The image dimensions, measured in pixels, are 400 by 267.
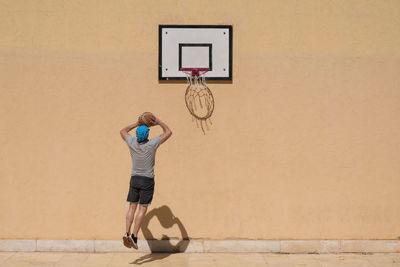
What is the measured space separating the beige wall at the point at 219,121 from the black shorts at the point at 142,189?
72cm

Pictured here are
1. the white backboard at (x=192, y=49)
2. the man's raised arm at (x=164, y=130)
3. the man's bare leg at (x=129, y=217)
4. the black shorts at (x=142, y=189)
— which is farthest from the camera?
the white backboard at (x=192, y=49)

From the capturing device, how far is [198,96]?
7797 millimetres

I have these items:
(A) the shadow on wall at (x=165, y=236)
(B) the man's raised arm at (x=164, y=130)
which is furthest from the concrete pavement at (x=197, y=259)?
(B) the man's raised arm at (x=164, y=130)

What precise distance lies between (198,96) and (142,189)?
1641mm

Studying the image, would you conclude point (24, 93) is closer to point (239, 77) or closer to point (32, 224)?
point (32, 224)

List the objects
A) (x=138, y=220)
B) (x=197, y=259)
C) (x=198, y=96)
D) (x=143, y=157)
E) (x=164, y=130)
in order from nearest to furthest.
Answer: (x=138, y=220)
(x=143, y=157)
(x=164, y=130)
(x=197, y=259)
(x=198, y=96)

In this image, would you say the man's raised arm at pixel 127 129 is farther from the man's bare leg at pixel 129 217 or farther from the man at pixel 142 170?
the man's bare leg at pixel 129 217

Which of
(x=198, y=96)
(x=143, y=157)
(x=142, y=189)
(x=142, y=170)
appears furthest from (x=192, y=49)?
(x=142, y=189)

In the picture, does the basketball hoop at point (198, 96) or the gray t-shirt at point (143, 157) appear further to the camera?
the basketball hoop at point (198, 96)

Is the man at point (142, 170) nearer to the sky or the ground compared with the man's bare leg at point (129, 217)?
nearer to the sky

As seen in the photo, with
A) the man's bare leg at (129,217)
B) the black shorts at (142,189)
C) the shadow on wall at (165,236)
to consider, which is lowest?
the shadow on wall at (165,236)

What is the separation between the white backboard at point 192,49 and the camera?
7.77 m

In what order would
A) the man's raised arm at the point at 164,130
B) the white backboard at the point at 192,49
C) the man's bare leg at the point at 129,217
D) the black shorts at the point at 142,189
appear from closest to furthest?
1. the man's bare leg at the point at 129,217
2. the black shorts at the point at 142,189
3. the man's raised arm at the point at 164,130
4. the white backboard at the point at 192,49

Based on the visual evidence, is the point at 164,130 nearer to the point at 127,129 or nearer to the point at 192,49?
the point at 127,129
